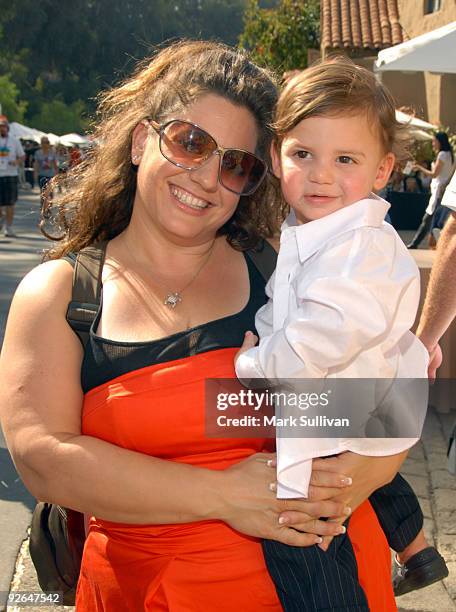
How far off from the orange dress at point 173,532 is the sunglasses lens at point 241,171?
45cm

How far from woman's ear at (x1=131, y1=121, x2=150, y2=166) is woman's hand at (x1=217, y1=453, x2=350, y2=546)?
0.98 meters

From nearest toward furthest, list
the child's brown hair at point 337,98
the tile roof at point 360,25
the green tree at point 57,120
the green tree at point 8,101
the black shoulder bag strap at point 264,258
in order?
1. the child's brown hair at point 337,98
2. the black shoulder bag strap at point 264,258
3. the tile roof at point 360,25
4. the green tree at point 8,101
5. the green tree at point 57,120

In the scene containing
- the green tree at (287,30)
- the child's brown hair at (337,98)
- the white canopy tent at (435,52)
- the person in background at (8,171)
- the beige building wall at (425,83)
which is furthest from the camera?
the green tree at (287,30)

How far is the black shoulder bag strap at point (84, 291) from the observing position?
2244 mm

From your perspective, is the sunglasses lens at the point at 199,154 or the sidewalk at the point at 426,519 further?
the sidewalk at the point at 426,519

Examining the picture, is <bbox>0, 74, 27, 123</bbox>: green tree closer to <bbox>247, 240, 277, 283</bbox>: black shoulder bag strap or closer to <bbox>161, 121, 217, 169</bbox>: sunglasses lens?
<bbox>247, 240, 277, 283</bbox>: black shoulder bag strap

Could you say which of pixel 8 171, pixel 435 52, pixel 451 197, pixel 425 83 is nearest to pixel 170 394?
pixel 451 197

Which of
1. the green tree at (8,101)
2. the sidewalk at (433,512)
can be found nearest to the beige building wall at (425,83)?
the sidewalk at (433,512)

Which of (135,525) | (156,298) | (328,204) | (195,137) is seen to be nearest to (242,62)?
(195,137)

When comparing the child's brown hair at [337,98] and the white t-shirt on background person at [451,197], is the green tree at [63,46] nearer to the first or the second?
the white t-shirt on background person at [451,197]

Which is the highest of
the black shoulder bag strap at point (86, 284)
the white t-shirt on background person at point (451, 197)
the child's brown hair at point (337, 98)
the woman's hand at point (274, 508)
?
the child's brown hair at point (337, 98)

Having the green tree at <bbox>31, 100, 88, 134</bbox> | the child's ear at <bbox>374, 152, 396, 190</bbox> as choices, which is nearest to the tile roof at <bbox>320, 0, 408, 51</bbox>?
the child's ear at <bbox>374, 152, 396, 190</bbox>

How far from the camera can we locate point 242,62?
2541mm

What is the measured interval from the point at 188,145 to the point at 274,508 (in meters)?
0.95
